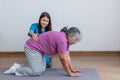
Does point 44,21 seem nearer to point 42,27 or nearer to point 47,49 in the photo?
point 42,27

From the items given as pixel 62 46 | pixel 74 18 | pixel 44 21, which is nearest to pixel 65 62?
pixel 62 46

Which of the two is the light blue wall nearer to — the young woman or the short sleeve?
the young woman

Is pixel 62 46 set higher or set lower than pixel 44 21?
lower

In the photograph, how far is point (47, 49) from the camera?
2402 mm

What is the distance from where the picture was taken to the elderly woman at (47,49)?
90.2 inches

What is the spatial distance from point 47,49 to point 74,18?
93 centimetres

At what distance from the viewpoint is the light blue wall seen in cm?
317

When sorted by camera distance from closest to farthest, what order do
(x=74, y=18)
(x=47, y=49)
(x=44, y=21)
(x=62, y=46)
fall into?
(x=62, y=46) → (x=47, y=49) → (x=44, y=21) → (x=74, y=18)

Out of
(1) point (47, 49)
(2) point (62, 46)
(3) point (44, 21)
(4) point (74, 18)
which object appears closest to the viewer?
(2) point (62, 46)

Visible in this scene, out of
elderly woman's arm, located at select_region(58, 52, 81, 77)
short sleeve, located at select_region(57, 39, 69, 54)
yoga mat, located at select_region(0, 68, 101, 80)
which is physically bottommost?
yoga mat, located at select_region(0, 68, 101, 80)

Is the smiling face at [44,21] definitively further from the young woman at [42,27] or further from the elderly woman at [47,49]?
the elderly woman at [47,49]

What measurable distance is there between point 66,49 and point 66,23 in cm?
95

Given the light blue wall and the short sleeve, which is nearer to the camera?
the short sleeve

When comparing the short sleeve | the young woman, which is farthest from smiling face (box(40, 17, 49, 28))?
the short sleeve
